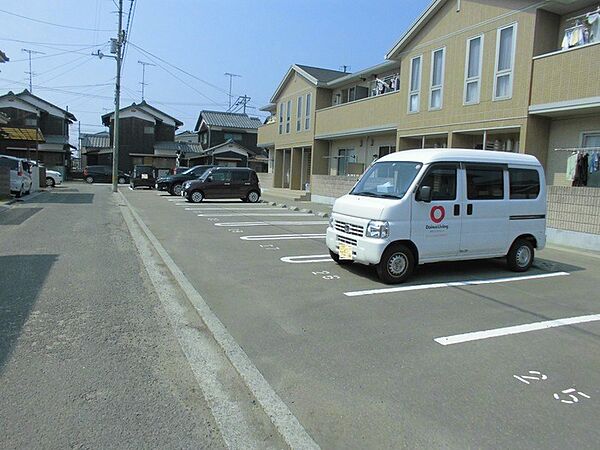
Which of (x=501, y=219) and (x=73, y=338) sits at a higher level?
(x=501, y=219)

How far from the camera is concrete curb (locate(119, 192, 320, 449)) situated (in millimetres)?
3101

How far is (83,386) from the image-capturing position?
12.1 ft

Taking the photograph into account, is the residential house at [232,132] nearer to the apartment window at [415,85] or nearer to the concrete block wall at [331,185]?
the concrete block wall at [331,185]

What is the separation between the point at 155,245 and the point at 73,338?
5593 millimetres

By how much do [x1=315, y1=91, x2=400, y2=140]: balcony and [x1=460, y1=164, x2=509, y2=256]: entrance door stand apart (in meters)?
10.4

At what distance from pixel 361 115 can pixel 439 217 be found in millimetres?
13973

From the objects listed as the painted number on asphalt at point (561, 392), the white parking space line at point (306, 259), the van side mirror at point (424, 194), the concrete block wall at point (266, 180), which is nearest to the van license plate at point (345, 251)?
the white parking space line at point (306, 259)

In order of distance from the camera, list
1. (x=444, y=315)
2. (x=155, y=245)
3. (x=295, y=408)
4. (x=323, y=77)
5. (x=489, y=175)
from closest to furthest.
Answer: (x=295, y=408) < (x=444, y=315) < (x=489, y=175) < (x=155, y=245) < (x=323, y=77)

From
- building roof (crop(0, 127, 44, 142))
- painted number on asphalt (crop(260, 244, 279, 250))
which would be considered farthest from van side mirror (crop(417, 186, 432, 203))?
building roof (crop(0, 127, 44, 142))

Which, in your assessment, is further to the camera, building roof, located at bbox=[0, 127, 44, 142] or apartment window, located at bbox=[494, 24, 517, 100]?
building roof, located at bbox=[0, 127, 44, 142]

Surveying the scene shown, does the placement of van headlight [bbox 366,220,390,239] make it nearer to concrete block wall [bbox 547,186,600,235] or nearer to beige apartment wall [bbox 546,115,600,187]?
concrete block wall [bbox 547,186,600,235]

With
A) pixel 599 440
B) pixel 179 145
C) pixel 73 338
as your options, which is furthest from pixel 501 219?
pixel 179 145

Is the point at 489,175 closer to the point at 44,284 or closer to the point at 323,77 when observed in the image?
the point at 44,284

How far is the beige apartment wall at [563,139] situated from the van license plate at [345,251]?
299 inches
